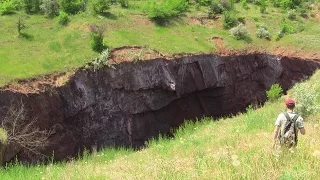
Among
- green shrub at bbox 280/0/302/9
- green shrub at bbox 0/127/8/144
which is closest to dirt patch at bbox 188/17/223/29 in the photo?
green shrub at bbox 280/0/302/9

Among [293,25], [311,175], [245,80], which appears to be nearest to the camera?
[311,175]

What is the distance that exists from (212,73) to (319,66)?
969 cm

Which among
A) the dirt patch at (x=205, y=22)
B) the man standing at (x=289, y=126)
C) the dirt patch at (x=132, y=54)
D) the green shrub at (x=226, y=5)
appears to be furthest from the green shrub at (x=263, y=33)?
the man standing at (x=289, y=126)

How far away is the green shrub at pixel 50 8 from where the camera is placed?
32375 millimetres

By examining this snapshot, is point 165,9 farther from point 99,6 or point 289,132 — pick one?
point 289,132

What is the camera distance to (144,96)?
27234 millimetres

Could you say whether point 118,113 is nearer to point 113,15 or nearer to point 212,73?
point 212,73

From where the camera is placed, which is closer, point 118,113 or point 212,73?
point 118,113

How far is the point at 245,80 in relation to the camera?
32656 mm

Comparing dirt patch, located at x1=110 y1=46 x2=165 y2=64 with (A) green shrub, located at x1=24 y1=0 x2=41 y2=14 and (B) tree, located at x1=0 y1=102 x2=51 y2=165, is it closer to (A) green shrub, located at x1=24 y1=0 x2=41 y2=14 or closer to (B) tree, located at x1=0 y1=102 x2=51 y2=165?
(B) tree, located at x1=0 y1=102 x2=51 y2=165

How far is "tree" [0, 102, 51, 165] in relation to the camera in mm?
19984

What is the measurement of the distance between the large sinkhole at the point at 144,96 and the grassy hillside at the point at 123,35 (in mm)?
1486

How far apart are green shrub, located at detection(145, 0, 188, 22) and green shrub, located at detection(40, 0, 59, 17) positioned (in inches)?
305

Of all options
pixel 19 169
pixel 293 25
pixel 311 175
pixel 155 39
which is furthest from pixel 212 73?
pixel 311 175
